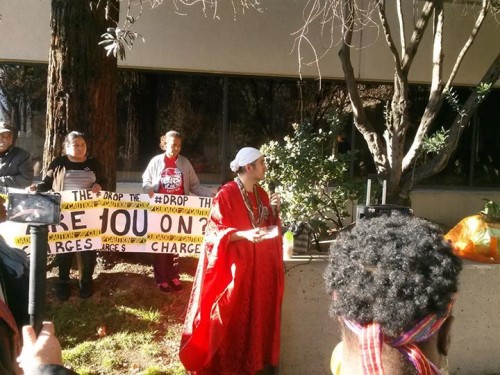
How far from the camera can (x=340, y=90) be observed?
1010cm

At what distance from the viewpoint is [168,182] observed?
599 centimetres

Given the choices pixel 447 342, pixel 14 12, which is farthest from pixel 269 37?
pixel 447 342

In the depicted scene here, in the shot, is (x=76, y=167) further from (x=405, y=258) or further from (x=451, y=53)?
(x=451, y=53)

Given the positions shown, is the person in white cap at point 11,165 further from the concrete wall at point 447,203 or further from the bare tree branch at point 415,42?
the concrete wall at point 447,203

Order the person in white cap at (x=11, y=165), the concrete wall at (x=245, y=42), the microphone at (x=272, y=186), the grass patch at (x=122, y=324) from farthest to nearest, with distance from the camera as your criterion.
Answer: the concrete wall at (x=245, y=42) < the person in white cap at (x=11, y=165) < the microphone at (x=272, y=186) < the grass patch at (x=122, y=324)

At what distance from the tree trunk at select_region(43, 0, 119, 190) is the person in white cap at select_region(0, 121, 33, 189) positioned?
8.7 inches

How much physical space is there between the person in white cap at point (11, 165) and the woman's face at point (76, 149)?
884 millimetres

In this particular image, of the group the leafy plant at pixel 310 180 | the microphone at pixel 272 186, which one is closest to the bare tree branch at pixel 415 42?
the leafy plant at pixel 310 180

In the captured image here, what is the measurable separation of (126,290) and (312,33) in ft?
19.0

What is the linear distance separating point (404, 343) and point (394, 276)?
17 centimetres

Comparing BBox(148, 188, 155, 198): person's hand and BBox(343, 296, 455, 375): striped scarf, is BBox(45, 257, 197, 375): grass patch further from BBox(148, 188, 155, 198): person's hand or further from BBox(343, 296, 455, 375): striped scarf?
BBox(343, 296, 455, 375): striped scarf

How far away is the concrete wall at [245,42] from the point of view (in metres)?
9.23

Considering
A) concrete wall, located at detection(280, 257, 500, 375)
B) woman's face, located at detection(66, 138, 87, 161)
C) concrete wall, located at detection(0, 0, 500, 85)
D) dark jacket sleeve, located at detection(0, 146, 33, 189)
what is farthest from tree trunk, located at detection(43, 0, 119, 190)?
concrete wall, located at detection(0, 0, 500, 85)

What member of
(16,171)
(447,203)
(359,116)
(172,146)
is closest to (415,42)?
(359,116)
